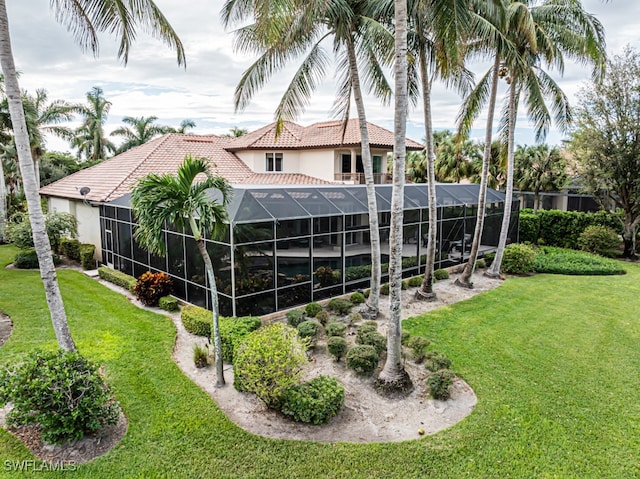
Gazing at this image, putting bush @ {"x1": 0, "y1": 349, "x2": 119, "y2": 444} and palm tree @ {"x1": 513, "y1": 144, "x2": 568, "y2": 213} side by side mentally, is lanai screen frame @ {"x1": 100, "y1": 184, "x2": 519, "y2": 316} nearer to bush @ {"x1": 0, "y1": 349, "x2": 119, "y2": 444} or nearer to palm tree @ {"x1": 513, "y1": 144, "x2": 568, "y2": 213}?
bush @ {"x1": 0, "y1": 349, "x2": 119, "y2": 444}

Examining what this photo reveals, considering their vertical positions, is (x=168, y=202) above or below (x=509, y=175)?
below

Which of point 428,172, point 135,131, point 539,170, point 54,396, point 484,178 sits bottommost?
point 54,396

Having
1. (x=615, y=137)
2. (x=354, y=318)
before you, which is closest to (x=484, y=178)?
(x=354, y=318)

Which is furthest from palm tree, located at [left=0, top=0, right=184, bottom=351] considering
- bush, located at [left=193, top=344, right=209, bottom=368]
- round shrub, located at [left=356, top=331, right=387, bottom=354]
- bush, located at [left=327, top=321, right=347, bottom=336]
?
round shrub, located at [left=356, top=331, right=387, bottom=354]

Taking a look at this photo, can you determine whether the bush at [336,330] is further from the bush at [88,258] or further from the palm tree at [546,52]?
the bush at [88,258]

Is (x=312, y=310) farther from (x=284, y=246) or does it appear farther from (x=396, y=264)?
(x=396, y=264)

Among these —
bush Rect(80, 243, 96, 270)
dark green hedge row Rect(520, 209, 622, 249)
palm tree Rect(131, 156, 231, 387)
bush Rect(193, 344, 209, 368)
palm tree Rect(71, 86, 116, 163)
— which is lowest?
bush Rect(193, 344, 209, 368)
